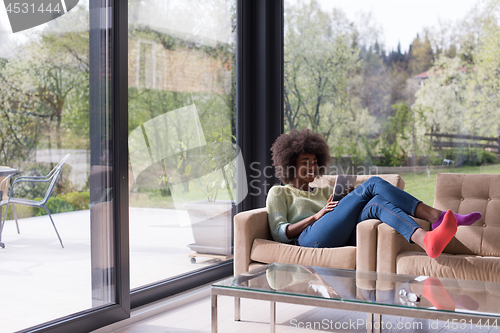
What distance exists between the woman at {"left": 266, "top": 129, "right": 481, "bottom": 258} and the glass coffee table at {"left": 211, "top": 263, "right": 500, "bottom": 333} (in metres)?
0.36

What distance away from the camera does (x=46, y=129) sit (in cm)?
236

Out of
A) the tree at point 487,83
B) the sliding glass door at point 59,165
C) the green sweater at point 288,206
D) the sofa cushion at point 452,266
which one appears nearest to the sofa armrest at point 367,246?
the sofa cushion at point 452,266

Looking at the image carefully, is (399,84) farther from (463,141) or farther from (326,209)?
(326,209)

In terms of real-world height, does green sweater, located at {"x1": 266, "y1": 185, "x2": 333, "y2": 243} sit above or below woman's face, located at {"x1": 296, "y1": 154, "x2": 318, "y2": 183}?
below

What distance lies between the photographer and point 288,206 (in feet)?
10.3

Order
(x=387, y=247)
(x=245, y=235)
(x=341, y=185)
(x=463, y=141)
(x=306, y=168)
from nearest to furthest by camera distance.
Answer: (x=387, y=247), (x=245, y=235), (x=341, y=185), (x=306, y=168), (x=463, y=141)

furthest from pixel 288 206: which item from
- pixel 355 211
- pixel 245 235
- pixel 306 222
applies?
pixel 355 211

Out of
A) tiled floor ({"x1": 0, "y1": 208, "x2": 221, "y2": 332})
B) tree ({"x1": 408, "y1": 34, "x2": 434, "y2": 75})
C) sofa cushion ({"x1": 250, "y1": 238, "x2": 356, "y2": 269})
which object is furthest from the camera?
tree ({"x1": 408, "y1": 34, "x2": 434, "y2": 75})

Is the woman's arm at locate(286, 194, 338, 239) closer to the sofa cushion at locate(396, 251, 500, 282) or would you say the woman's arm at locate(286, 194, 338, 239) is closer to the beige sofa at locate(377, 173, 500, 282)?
the beige sofa at locate(377, 173, 500, 282)

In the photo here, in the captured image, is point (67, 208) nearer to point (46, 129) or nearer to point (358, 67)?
point (46, 129)

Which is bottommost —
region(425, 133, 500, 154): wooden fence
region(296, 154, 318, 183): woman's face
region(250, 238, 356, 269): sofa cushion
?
region(250, 238, 356, 269): sofa cushion

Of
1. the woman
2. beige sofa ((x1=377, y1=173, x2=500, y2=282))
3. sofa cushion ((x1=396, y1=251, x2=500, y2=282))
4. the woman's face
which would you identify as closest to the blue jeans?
the woman

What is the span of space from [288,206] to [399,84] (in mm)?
1479

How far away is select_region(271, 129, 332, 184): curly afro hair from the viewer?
329cm
